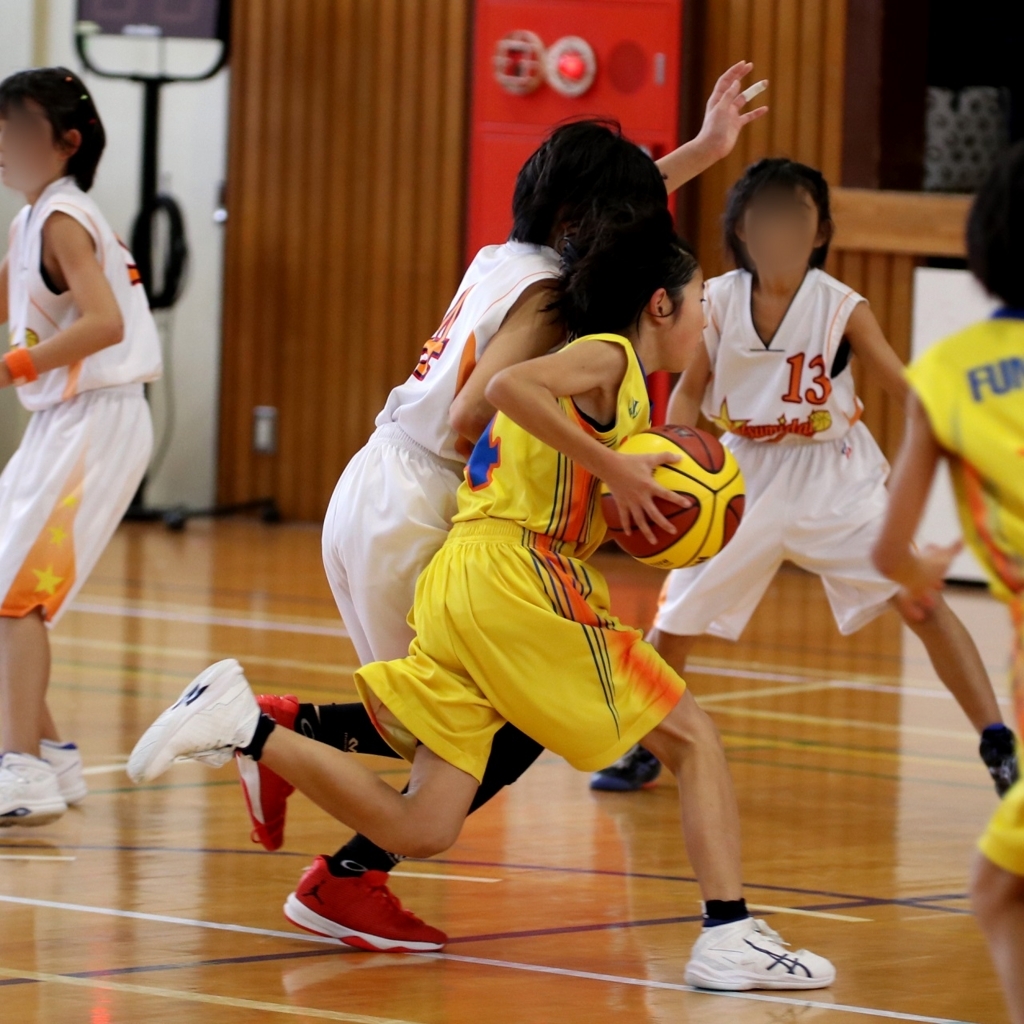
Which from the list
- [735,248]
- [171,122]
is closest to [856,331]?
[735,248]

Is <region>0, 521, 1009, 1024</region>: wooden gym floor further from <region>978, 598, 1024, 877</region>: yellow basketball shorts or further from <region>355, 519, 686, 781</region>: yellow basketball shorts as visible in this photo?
<region>978, 598, 1024, 877</region>: yellow basketball shorts

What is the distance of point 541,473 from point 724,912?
2.48ft

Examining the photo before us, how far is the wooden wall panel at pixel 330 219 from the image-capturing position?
10820 millimetres

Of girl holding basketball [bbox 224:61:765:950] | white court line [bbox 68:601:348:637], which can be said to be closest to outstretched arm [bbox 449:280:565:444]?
girl holding basketball [bbox 224:61:765:950]

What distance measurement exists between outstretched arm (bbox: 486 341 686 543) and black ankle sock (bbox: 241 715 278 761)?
2.06ft

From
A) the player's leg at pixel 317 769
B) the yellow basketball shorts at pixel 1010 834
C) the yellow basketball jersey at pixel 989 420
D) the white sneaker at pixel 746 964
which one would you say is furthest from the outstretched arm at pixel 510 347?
the yellow basketball shorts at pixel 1010 834

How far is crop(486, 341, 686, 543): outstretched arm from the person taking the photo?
288 cm

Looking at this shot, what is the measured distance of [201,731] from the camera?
A: 2.95m

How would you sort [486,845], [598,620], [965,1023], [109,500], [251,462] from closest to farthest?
[965,1023]
[598,620]
[486,845]
[109,500]
[251,462]

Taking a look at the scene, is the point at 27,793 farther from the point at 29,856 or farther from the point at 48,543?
the point at 48,543

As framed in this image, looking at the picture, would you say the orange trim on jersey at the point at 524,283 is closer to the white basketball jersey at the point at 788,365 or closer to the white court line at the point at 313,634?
the white basketball jersey at the point at 788,365

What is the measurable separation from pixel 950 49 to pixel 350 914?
28.4ft

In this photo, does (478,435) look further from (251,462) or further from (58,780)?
(251,462)

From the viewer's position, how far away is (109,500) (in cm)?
429
